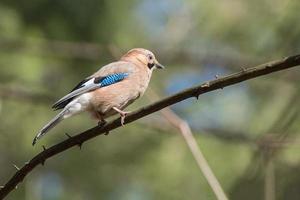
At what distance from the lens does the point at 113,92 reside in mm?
5375

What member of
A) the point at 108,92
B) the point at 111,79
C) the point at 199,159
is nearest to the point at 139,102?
the point at 111,79

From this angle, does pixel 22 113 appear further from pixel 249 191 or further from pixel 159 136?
pixel 249 191

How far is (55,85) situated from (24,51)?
1.97 feet

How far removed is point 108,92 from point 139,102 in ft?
13.2

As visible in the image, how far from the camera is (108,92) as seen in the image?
535cm

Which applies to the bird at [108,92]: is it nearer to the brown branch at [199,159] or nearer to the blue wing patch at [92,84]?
the blue wing patch at [92,84]

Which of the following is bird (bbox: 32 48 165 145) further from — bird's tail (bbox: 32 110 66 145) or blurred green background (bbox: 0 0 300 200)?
blurred green background (bbox: 0 0 300 200)

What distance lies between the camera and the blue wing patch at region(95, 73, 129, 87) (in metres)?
5.56

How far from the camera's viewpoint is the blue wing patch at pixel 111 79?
556cm

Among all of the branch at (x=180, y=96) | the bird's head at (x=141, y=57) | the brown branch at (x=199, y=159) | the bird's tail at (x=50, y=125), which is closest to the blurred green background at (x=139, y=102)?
the bird's head at (x=141, y=57)

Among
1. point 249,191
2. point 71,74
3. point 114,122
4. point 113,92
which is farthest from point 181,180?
point 114,122

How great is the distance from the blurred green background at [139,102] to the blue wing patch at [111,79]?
8.28 ft

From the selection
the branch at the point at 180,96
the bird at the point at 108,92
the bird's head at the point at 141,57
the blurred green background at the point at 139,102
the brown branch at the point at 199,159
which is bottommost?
the branch at the point at 180,96

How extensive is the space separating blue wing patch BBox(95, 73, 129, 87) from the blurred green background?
2524 millimetres
